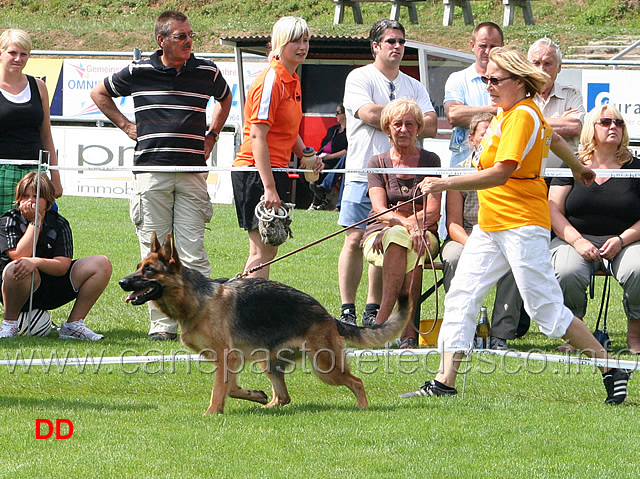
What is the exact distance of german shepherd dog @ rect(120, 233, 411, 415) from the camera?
17.2 feet

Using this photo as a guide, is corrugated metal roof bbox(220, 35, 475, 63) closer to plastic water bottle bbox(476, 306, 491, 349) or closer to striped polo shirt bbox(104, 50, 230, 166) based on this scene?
striped polo shirt bbox(104, 50, 230, 166)

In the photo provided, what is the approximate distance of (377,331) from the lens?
558cm

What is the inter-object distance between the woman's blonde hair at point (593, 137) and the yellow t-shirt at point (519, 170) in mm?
2103

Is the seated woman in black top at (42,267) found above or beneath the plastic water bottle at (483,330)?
above

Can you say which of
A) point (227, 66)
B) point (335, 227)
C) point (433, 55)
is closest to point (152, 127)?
point (335, 227)

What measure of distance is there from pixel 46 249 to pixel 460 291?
3581 mm

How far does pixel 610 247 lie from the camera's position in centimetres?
704

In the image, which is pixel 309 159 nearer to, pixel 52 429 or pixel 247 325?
pixel 247 325

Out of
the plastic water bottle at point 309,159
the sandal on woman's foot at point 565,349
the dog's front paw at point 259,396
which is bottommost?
the sandal on woman's foot at point 565,349

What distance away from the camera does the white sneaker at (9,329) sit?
24.0 feet

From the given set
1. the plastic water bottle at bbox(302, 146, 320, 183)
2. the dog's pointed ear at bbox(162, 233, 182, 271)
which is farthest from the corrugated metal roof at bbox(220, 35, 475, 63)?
the dog's pointed ear at bbox(162, 233, 182, 271)

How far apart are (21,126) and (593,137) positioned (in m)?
4.61

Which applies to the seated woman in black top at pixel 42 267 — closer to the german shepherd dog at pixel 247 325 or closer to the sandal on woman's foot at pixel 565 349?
the german shepherd dog at pixel 247 325

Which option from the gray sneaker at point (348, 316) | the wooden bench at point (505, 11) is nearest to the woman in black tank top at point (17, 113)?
the gray sneaker at point (348, 316)
